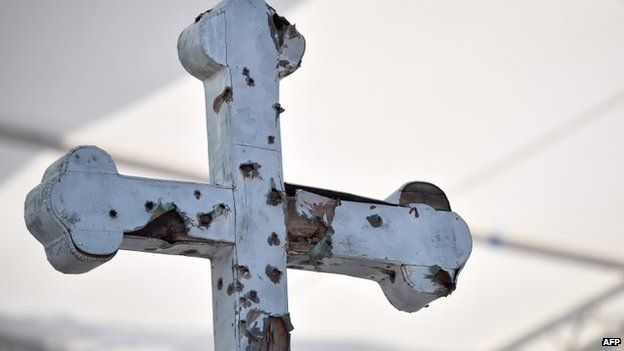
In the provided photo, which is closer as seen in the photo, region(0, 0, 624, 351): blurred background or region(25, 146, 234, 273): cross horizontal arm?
region(25, 146, 234, 273): cross horizontal arm

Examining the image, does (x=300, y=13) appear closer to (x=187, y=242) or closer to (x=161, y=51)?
(x=161, y=51)

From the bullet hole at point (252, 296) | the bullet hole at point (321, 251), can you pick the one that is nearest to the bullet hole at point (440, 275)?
the bullet hole at point (321, 251)

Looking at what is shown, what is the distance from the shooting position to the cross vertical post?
135 centimetres

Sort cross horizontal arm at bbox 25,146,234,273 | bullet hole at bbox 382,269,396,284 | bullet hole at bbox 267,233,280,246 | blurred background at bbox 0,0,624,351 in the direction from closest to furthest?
cross horizontal arm at bbox 25,146,234,273
bullet hole at bbox 267,233,280,246
bullet hole at bbox 382,269,396,284
blurred background at bbox 0,0,624,351

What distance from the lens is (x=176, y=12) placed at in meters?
2.71

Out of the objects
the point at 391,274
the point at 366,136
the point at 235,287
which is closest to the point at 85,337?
Result: the point at 366,136

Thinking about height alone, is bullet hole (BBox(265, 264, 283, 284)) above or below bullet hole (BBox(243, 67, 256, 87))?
below

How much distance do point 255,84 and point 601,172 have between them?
6.87 feet

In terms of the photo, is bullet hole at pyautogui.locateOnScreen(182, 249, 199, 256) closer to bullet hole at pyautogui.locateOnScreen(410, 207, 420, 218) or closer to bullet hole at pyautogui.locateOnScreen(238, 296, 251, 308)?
bullet hole at pyautogui.locateOnScreen(238, 296, 251, 308)

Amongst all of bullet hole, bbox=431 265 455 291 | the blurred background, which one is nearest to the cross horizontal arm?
bullet hole, bbox=431 265 455 291

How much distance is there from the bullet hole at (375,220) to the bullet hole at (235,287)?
0.18 metres

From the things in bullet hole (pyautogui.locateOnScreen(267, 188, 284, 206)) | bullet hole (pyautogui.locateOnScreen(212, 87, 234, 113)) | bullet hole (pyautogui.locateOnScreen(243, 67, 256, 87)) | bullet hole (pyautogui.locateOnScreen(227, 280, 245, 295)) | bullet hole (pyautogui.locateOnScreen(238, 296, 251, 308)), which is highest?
bullet hole (pyautogui.locateOnScreen(243, 67, 256, 87))

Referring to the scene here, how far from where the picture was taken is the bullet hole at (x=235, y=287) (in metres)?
1.34

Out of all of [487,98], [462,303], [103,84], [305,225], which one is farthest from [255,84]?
Result: [462,303]
